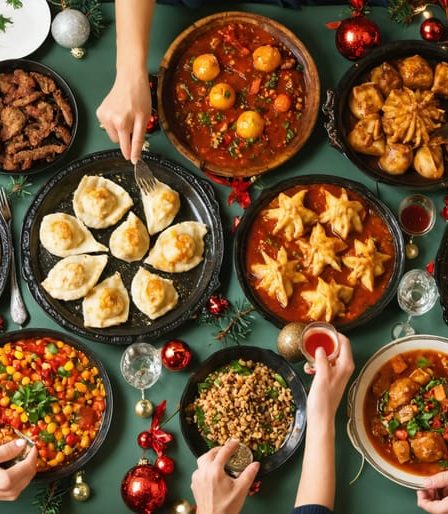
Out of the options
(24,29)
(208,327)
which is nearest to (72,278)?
(208,327)

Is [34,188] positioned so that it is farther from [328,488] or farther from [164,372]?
[328,488]

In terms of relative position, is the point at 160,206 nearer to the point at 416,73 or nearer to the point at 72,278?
the point at 72,278

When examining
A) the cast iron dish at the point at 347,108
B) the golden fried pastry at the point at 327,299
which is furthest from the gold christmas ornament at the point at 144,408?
the cast iron dish at the point at 347,108

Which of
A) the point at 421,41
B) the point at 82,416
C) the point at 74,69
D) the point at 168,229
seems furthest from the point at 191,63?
the point at 82,416

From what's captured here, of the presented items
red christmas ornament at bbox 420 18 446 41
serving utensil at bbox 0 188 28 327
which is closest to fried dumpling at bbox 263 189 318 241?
red christmas ornament at bbox 420 18 446 41

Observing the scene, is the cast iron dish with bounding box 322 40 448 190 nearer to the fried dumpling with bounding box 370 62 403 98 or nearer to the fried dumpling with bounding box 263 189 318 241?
the fried dumpling with bounding box 370 62 403 98

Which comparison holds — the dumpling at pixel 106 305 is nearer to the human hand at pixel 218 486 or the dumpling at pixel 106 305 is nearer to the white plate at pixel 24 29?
the human hand at pixel 218 486

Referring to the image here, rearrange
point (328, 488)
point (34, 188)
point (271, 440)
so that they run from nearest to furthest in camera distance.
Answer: point (328, 488) < point (271, 440) < point (34, 188)

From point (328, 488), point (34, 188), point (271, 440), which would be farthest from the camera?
point (34, 188)
